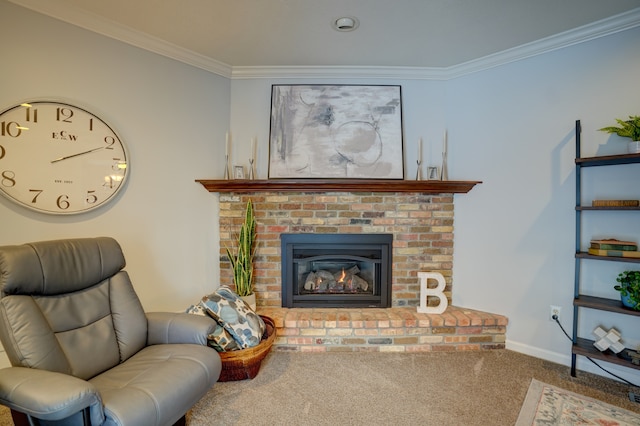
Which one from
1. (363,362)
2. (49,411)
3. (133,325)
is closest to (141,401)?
(49,411)

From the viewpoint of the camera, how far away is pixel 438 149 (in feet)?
9.23

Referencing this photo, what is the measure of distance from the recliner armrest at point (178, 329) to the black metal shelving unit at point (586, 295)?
2527mm

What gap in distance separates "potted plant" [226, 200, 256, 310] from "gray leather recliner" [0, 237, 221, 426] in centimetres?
76

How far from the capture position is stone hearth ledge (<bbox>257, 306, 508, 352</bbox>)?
245 centimetres

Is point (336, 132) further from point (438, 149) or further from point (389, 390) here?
point (389, 390)

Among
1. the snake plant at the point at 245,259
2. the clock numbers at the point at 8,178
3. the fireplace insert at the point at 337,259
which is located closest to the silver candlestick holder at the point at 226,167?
the snake plant at the point at 245,259

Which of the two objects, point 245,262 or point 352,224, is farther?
point 352,224

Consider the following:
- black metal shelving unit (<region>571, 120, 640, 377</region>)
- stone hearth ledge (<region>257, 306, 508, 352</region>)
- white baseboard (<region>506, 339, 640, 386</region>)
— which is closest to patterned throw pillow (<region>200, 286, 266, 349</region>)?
stone hearth ledge (<region>257, 306, 508, 352</region>)

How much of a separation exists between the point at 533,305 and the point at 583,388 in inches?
24.1

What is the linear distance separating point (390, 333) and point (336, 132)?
1884 mm

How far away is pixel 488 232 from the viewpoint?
2.62 m

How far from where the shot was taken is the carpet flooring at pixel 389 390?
5.51 ft

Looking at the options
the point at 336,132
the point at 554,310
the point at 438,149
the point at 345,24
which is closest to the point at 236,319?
the point at 336,132

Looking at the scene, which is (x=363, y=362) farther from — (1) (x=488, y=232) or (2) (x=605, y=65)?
(2) (x=605, y=65)
